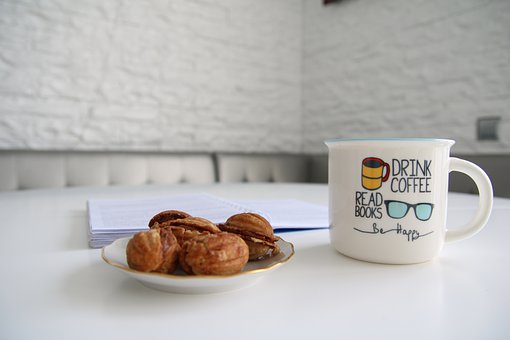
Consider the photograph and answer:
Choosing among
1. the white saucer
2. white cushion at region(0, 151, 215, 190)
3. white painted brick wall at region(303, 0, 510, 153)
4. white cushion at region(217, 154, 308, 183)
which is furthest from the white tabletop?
white painted brick wall at region(303, 0, 510, 153)

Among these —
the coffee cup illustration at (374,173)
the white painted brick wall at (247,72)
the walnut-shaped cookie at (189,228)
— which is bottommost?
the walnut-shaped cookie at (189,228)

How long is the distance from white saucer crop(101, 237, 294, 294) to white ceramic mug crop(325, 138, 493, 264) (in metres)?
0.09

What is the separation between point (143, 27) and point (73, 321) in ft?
6.26

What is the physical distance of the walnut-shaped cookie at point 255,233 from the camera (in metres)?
0.32

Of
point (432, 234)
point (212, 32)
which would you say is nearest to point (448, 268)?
point (432, 234)

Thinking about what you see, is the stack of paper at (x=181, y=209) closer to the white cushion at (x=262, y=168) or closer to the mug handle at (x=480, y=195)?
the mug handle at (x=480, y=195)

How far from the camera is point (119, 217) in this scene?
530mm

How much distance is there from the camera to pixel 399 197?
1.14 feet

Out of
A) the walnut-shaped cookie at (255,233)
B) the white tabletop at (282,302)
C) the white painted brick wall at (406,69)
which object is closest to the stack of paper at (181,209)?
the white tabletop at (282,302)

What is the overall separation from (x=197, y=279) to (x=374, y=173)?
0.19m

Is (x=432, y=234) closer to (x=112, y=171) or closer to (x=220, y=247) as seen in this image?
(x=220, y=247)

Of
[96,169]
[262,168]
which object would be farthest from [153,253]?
[262,168]

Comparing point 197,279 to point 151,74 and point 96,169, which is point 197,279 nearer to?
point 96,169

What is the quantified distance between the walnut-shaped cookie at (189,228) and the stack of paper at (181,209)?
0.13 m
